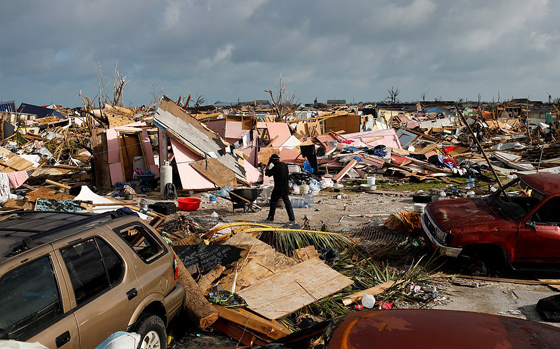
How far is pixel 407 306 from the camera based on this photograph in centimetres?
570

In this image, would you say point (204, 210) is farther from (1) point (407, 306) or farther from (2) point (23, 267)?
(2) point (23, 267)

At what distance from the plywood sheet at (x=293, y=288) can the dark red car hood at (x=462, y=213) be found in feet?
6.57

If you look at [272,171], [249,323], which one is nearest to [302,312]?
[249,323]

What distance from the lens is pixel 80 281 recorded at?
328 centimetres

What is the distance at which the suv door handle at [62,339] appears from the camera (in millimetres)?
2896

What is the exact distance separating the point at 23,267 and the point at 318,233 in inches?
203

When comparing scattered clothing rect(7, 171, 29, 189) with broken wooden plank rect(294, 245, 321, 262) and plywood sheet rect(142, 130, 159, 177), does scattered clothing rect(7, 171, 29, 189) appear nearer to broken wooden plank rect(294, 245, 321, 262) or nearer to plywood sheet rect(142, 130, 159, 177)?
plywood sheet rect(142, 130, 159, 177)

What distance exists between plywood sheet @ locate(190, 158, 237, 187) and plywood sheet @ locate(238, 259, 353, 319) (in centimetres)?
829

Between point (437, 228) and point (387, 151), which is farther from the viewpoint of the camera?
point (387, 151)

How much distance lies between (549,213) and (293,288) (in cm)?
411

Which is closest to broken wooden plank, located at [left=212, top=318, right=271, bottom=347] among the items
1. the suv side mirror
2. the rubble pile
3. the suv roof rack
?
the rubble pile

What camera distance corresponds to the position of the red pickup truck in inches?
246

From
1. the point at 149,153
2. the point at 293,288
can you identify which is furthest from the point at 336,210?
the point at 149,153

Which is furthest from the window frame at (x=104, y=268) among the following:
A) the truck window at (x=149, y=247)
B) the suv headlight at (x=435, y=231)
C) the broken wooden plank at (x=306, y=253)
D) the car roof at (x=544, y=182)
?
the car roof at (x=544, y=182)
